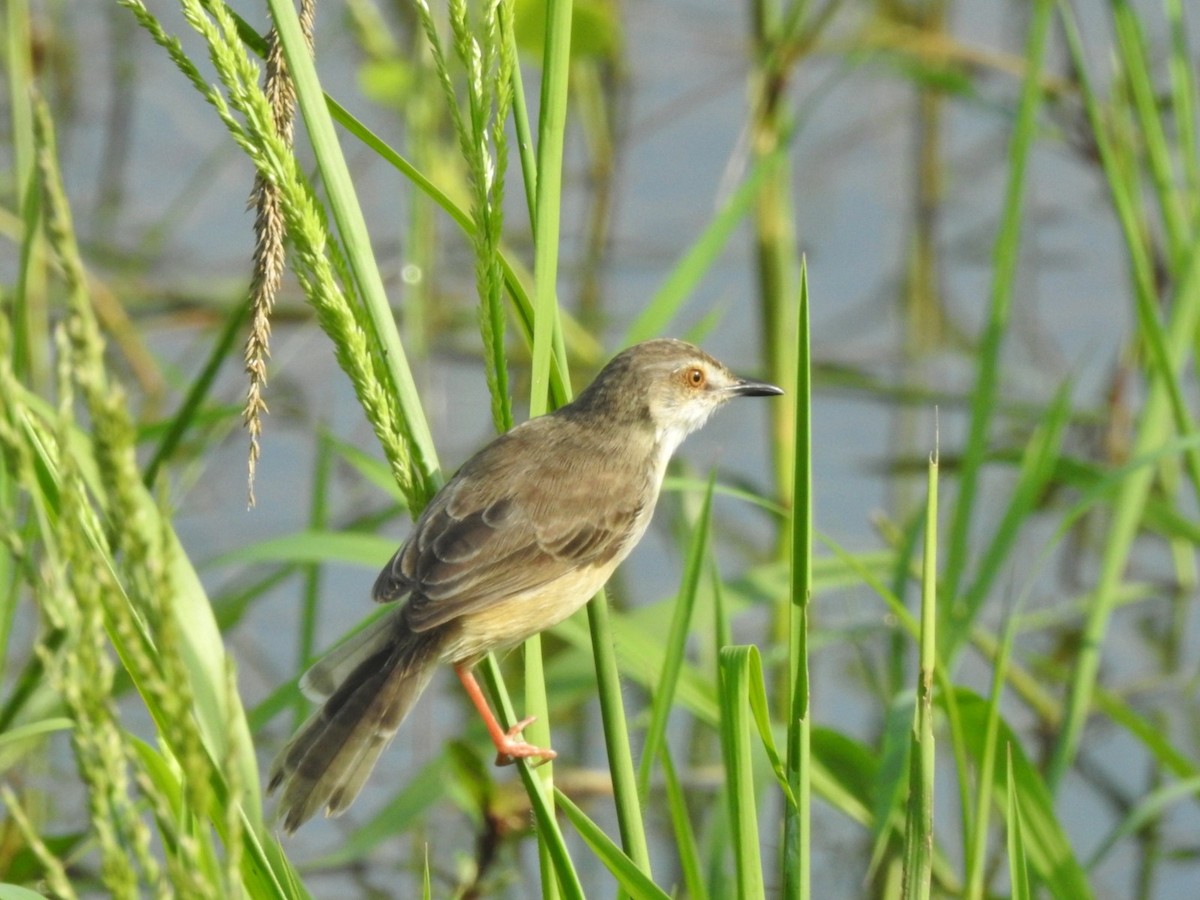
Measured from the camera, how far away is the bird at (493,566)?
3.08 meters

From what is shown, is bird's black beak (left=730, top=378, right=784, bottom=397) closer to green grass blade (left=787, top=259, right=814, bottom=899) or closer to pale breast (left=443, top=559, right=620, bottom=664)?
pale breast (left=443, top=559, right=620, bottom=664)

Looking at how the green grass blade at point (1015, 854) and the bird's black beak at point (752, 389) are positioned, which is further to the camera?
the bird's black beak at point (752, 389)

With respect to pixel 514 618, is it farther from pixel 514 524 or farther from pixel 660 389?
pixel 660 389

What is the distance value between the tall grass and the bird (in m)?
0.23

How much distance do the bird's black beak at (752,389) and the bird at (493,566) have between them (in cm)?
4

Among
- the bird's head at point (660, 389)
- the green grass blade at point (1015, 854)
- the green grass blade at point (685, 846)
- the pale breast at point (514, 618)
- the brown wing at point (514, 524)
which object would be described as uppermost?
the bird's head at point (660, 389)

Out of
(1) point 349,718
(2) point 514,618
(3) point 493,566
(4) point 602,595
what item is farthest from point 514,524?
(4) point 602,595

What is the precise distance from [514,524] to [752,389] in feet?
3.59

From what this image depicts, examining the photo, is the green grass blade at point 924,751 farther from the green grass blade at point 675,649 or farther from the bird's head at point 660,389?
the bird's head at point 660,389

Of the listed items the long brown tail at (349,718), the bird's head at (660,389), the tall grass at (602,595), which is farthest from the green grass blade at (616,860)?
the bird's head at (660,389)

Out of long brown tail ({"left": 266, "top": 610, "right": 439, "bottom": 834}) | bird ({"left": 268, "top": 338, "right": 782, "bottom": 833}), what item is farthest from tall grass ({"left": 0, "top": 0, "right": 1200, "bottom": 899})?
long brown tail ({"left": 266, "top": 610, "right": 439, "bottom": 834})

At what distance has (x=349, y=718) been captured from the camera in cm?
313

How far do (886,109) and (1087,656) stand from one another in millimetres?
5822

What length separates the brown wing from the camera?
11.4 ft
